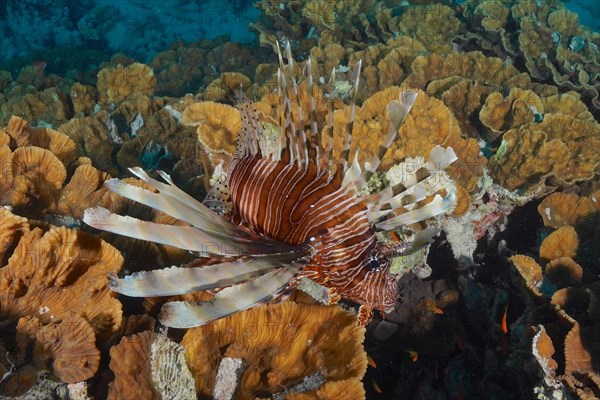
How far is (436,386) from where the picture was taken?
11.7 ft

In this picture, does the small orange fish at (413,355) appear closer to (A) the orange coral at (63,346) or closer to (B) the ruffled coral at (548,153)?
(B) the ruffled coral at (548,153)

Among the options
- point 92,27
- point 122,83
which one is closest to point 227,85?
point 122,83

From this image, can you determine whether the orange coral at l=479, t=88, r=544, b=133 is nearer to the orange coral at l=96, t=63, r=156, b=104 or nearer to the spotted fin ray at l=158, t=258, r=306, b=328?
the spotted fin ray at l=158, t=258, r=306, b=328

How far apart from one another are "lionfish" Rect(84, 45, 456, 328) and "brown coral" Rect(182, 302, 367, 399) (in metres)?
0.15

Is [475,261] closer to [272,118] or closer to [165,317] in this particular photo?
[272,118]

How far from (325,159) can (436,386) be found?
7.25 ft

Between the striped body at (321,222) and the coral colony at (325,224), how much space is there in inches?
0.4

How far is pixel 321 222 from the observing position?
2178 millimetres

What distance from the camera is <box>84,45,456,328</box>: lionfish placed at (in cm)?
141

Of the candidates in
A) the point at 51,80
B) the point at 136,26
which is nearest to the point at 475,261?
the point at 51,80

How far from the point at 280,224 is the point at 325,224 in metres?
0.31

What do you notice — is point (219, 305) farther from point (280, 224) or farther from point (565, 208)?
point (565, 208)

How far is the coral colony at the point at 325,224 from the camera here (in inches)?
70.2

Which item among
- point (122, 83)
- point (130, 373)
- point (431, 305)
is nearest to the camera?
point (130, 373)
